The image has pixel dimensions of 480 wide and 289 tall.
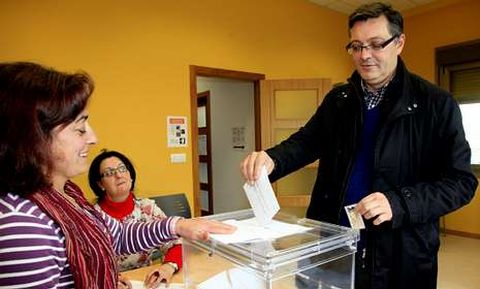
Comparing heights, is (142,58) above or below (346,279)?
above

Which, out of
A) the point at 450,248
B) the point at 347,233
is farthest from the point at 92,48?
the point at 450,248

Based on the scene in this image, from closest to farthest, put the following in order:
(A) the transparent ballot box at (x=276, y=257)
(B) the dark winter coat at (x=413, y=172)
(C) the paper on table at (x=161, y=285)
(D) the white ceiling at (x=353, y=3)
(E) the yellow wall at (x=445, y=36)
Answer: (A) the transparent ballot box at (x=276, y=257), (B) the dark winter coat at (x=413, y=172), (C) the paper on table at (x=161, y=285), (E) the yellow wall at (x=445, y=36), (D) the white ceiling at (x=353, y=3)

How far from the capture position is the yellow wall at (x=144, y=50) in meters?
2.62

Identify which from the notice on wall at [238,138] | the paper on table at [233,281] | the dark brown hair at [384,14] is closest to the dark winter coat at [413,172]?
the dark brown hair at [384,14]

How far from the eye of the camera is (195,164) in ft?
11.2

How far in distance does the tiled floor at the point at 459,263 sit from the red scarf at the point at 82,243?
292 cm

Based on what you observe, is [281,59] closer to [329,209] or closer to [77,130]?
[329,209]

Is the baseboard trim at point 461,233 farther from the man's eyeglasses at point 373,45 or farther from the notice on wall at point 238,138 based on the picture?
the man's eyeglasses at point 373,45

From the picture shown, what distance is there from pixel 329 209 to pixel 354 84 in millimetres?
423

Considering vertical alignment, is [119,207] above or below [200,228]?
below

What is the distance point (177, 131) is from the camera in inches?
129

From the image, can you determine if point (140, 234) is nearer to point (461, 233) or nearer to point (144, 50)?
point (144, 50)

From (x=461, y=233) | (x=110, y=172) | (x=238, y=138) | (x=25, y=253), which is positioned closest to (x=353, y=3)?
(x=238, y=138)

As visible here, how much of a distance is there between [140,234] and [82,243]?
1.01 feet
